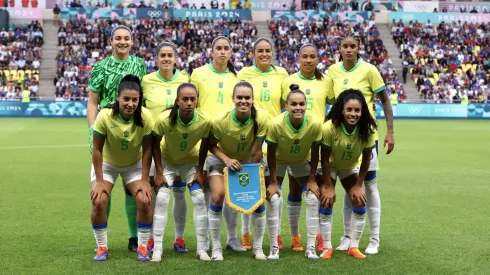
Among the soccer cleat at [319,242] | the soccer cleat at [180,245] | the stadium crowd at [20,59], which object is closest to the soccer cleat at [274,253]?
the soccer cleat at [319,242]

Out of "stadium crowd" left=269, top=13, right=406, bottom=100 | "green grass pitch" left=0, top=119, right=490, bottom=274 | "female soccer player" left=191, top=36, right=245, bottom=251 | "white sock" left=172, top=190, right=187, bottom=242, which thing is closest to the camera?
"green grass pitch" left=0, top=119, right=490, bottom=274

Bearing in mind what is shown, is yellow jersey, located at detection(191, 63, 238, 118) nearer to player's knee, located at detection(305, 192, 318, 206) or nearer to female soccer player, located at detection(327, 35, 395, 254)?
female soccer player, located at detection(327, 35, 395, 254)

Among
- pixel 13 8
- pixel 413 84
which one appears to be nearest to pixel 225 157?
pixel 413 84

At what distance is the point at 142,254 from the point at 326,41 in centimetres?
3740

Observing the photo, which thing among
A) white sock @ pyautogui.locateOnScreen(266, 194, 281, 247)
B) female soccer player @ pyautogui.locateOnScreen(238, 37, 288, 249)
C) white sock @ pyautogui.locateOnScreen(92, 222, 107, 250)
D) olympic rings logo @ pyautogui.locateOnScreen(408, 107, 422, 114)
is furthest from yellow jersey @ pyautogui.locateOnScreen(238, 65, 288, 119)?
olympic rings logo @ pyautogui.locateOnScreen(408, 107, 422, 114)

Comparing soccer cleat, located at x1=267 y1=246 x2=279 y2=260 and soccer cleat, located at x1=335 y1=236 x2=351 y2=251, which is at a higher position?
soccer cleat, located at x1=267 y1=246 x2=279 y2=260

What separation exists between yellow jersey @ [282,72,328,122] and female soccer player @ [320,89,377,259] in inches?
15.0

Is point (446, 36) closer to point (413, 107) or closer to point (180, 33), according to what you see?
A: point (413, 107)

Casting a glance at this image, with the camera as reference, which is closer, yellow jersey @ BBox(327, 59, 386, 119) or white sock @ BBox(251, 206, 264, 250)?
white sock @ BBox(251, 206, 264, 250)

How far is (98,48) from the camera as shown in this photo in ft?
131

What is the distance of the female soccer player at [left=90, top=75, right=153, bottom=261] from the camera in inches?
244

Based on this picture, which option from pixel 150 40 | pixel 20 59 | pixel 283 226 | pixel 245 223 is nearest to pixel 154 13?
pixel 150 40

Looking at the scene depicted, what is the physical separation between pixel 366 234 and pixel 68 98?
27551 millimetres

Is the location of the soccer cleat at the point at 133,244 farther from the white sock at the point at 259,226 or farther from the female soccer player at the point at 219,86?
the white sock at the point at 259,226
